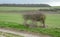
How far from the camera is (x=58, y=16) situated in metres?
8.09

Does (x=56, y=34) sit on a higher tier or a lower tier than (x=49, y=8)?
lower

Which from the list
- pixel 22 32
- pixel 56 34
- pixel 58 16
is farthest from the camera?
pixel 58 16

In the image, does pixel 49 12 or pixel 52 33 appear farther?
pixel 49 12

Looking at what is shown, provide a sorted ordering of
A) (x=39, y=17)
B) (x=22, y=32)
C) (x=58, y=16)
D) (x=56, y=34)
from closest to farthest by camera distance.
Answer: (x=56, y=34) → (x=22, y=32) → (x=39, y=17) → (x=58, y=16)

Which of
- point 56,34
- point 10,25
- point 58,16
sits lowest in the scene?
point 56,34

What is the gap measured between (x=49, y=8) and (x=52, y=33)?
2.09 metres

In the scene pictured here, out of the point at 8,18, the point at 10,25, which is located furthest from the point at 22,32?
the point at 8,18

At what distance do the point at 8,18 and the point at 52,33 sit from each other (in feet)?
8.98

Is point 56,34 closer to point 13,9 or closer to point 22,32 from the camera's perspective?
point 22,32

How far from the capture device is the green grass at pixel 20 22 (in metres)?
6.90

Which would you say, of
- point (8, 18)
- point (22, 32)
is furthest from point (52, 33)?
point (8, 18)

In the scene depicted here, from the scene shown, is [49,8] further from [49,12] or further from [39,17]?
[39,17]

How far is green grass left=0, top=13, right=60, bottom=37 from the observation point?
6898 millimetres

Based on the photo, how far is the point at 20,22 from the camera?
7.95 metres
